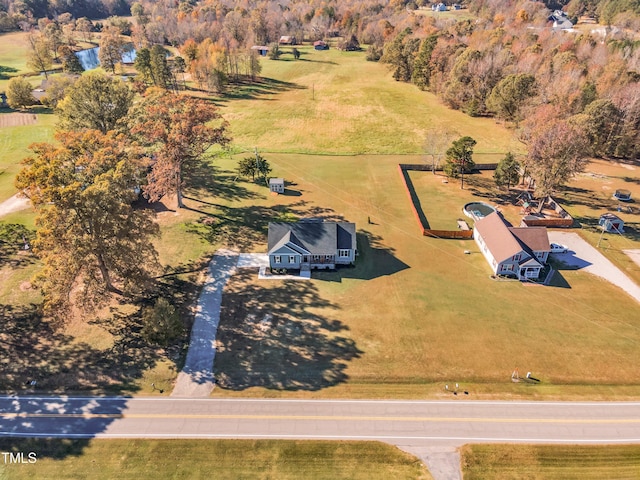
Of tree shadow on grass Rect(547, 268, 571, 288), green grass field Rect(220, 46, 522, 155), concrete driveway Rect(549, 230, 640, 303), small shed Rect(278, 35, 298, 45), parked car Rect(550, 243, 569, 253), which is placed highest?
small shed Rect(278, 35, 298, 45)

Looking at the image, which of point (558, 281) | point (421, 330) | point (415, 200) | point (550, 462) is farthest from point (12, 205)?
point (558, 281)

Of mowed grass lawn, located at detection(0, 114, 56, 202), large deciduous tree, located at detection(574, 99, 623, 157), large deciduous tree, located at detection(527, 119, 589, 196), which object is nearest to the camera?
large deciduous tree, located at detection(527, 119, 589, 196)

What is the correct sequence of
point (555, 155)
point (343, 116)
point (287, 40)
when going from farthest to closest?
1. point (287, 40)
2. point (343, 116)
3. point (555, 155)

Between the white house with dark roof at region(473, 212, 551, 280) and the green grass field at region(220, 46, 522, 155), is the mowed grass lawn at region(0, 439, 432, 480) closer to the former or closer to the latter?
the white house with dark roof at region(473, 212, 551, 280)

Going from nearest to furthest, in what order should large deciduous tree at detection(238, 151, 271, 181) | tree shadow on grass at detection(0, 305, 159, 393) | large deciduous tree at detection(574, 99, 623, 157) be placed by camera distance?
tree shadow on grass at detection(0, 305, 159, 393) < large deciduous tree at detection(238, 151, 271, 181) < large deciduous tree at detection(574, 99, 623, 157)

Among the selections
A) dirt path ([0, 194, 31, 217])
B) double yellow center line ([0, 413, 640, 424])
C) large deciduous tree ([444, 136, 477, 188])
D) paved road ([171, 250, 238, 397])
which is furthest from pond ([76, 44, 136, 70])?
double yellow center line ([0, 413, 640, 424])

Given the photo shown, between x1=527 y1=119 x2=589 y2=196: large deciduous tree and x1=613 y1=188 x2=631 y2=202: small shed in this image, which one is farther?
x1=613 y1=188 x2=631 y2=202: small shed

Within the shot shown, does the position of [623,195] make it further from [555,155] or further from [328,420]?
[328,420]
